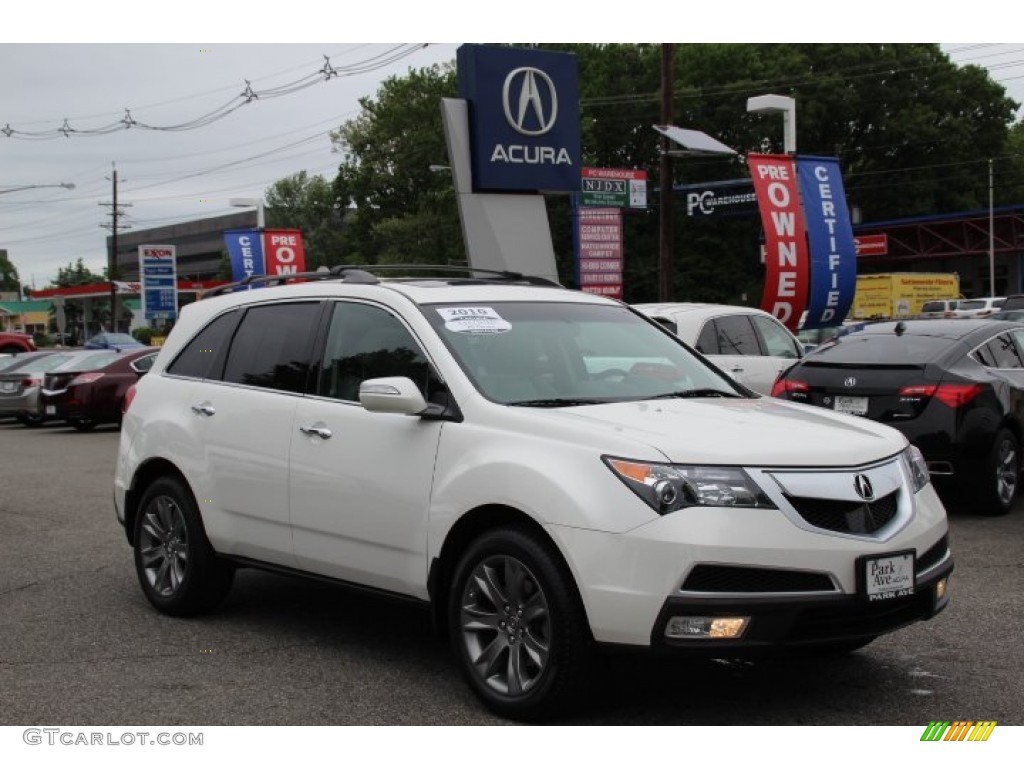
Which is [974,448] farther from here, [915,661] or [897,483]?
[897,483]

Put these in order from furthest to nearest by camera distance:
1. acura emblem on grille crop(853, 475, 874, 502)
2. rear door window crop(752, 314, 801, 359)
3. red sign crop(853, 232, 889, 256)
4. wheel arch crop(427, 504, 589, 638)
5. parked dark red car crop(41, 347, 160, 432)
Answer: red sign crop(853, 232, 889, 256) → parked dark red car crop(41, 347, 160, 432) → rear door window crop(752, 314, 801, 359) → wheel arch crop(427, 504, 589, 638) → acura emblem on grille crop(853, 475, 874, 502)

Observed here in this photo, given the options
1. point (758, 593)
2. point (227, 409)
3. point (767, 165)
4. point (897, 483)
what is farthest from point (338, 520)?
point (767, 165)

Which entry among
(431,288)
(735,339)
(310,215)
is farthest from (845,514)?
(310,215)

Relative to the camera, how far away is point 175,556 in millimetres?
6801

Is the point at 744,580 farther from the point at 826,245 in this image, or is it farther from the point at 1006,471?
the point at 826,245

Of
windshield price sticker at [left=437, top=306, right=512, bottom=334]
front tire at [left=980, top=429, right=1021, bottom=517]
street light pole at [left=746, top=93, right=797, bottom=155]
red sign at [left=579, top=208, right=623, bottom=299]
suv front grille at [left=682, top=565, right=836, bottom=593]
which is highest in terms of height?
street light pole at [left=746, top=93, right=797, bottom=155]

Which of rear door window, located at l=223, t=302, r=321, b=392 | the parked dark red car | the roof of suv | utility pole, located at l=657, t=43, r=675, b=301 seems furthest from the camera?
utility pole, located at l=657, t=43, r=675, b=301

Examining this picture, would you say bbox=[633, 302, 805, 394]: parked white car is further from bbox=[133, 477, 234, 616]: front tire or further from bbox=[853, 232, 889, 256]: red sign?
bbox=[853, 232, 889, 256]: red sign

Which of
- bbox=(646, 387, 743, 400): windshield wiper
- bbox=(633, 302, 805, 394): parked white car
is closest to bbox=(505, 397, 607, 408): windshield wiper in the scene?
bbox=(646, 387, 743, 400): windshield wiper

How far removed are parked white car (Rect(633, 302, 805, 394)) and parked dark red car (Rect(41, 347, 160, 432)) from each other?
12807mm

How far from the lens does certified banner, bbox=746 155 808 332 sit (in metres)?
16.8

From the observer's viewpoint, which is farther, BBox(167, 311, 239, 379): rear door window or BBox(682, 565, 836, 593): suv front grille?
BBox(167, 311, 239, 379): rear door window

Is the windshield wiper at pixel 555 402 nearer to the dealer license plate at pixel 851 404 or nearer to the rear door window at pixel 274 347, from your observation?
the rear door window at pixel 274 347

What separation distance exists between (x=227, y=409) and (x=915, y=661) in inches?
140
